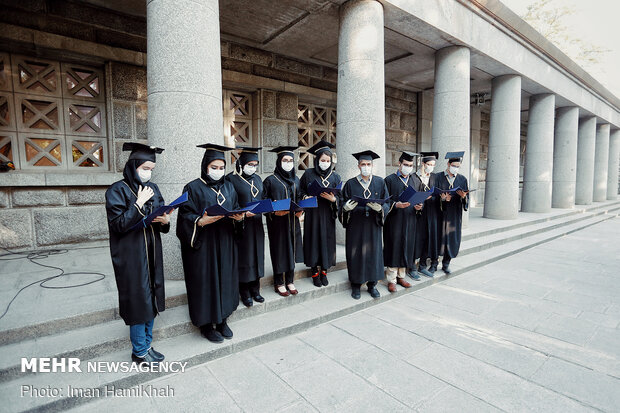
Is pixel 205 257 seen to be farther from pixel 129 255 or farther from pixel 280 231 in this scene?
pixel 280 231

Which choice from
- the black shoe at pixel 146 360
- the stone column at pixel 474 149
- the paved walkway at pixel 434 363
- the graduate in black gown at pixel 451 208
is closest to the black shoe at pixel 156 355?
the black shoe at pixel 146 360

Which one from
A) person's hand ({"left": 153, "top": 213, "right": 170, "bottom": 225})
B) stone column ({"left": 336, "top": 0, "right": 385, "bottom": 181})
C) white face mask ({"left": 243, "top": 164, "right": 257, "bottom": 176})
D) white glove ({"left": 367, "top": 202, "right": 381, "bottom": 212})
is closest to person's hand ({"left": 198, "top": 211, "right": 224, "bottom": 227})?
person's hand ({"left": 153, "top": 213, "right": 170, "bottom": 225})

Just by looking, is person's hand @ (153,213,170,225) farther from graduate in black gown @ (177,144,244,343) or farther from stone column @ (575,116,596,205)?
stone column @ (575,116,596,205)

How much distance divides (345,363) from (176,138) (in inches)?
132

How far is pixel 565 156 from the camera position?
1442cm

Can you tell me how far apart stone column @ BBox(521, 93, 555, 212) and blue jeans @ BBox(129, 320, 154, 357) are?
563 inches

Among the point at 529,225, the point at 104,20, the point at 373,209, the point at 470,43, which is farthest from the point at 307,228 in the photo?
the point at 529,225

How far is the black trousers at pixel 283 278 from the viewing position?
4387 millimetres

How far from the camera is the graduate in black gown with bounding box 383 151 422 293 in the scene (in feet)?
15.9

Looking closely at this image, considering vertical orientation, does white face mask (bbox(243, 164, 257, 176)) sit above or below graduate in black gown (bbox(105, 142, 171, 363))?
above

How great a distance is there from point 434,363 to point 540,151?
12632 mm

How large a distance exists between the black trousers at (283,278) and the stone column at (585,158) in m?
19.2

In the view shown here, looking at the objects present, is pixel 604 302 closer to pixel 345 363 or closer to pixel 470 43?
pixel 345 363

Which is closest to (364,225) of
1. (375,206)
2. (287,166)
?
(375,206)
